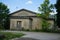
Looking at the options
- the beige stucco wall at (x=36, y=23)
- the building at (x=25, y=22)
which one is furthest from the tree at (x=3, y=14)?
the beige stucco wall at (x=36, y=23)

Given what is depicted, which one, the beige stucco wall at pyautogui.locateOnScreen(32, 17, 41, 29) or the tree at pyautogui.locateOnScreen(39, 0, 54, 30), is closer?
the tree at pyautogui.locateOnScreen(39, 0, 54, 30)

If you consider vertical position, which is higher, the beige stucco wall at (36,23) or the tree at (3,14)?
the tree at (3,14)

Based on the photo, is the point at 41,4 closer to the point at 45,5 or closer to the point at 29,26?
the point at 45,5

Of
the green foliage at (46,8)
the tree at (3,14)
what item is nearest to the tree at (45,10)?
the green foliage at (46,8)

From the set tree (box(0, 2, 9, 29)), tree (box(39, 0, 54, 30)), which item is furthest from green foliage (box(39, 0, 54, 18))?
tree (box(0, 2, 9, 29))

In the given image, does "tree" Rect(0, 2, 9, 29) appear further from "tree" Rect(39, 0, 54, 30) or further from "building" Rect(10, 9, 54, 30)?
"tree" Rect(39, 0, 54, 30)

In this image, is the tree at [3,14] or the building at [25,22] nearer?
the building at [25,22]

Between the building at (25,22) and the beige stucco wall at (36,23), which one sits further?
the beige stucco wall at (36,23)

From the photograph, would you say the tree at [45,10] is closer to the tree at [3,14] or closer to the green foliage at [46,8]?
the green foliage at [46,8]

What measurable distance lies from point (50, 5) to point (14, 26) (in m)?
10.0

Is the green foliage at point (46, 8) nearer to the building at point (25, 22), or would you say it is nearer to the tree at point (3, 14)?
the building at point (25, 22)

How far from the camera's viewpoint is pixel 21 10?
1758 inches

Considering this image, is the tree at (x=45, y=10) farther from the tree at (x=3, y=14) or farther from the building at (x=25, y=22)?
the tree at (x=3, y=14)

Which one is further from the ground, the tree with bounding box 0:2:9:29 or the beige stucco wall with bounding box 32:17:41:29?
the tree with bounding box 0:2:9:29
